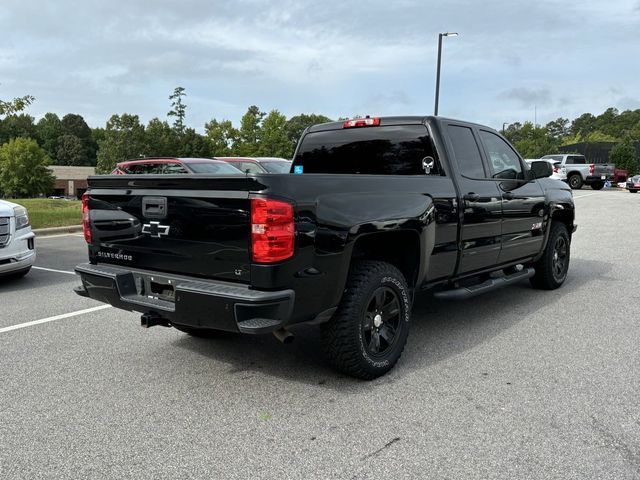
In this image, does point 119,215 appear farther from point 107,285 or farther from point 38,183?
point 38,183

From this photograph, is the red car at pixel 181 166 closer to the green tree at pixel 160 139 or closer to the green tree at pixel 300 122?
the green tree at pixel 160 139

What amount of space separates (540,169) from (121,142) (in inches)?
2896

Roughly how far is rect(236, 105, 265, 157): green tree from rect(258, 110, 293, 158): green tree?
2.78 meters

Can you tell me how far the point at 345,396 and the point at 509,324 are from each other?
234 cm

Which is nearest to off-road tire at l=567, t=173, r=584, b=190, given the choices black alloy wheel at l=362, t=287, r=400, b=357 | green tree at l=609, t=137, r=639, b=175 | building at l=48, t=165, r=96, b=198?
green tree at l=609, t=137, r=639, b=175

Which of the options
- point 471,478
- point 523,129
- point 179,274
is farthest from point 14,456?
point 523,129

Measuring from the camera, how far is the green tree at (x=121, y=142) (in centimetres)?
7169

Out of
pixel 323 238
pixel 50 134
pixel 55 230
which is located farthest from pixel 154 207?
pixel 50 134

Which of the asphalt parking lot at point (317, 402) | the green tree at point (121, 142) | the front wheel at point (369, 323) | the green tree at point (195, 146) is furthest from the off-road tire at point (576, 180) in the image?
the green tree at point (121, 142)

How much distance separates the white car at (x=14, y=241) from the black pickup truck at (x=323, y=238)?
3352 mm

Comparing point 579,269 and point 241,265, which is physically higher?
point 241,265

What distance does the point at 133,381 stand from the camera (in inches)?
150

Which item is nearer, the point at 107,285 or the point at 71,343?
the point at 107,285

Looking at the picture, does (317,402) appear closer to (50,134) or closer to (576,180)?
(576,180)
